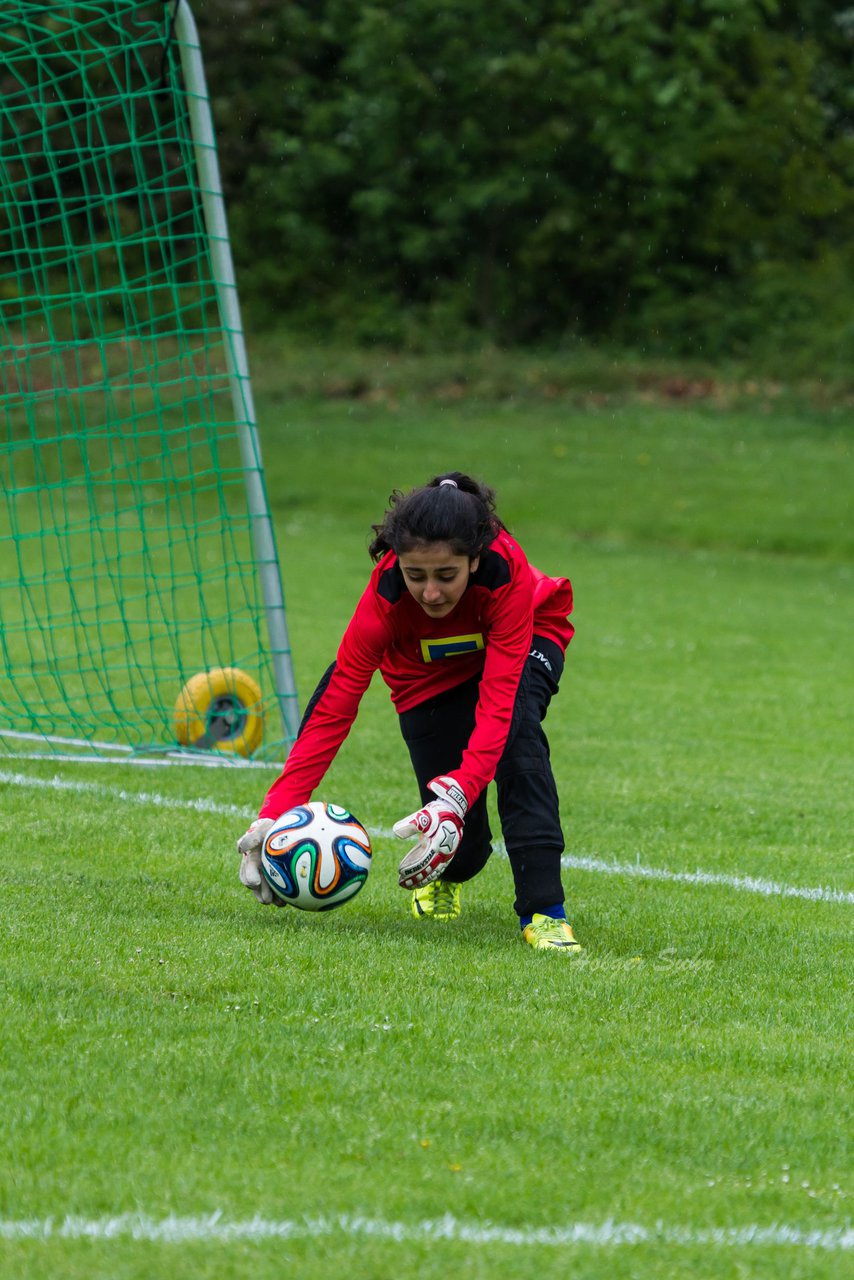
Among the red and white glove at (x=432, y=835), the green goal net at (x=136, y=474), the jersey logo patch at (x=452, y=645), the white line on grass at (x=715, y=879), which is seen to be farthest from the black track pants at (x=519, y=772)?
the green goal net at (x=136, y=474)

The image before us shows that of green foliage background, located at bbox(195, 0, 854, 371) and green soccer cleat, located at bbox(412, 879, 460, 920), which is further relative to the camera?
green foliage background, located at bbox(195, 0, 854, 371)

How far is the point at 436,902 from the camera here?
5.16 metres

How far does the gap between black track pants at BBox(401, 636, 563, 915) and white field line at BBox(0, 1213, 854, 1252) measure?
1886 mm

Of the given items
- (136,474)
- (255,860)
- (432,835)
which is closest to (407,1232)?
(432,835)

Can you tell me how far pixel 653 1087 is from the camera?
11.6 ft

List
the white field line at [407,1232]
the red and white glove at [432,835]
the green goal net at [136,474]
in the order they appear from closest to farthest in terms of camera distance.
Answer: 1. the white field line at [407,1232]
2. the red and white glove at [432,835]
3. the green goal net at [136,474]

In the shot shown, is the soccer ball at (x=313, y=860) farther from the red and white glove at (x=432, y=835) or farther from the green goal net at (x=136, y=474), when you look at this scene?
the green goal net at (x=136, y=474)

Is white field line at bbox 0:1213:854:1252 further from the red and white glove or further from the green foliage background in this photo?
the green foliage background

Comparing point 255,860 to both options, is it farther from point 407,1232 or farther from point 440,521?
point 407,1232

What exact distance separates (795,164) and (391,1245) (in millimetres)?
29156

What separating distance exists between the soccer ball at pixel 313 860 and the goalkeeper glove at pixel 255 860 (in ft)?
0.08

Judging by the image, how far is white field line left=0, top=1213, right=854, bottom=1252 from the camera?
2.77m

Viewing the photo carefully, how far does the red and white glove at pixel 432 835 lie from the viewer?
4.36m

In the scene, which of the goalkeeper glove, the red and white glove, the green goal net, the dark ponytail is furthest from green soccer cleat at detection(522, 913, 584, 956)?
the green goal net
